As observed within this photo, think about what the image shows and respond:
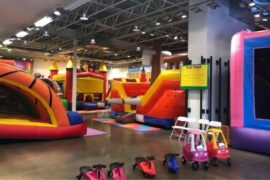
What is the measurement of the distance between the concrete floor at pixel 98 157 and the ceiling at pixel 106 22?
3.47 m

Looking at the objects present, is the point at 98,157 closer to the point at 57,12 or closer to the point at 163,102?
the point at 163,102

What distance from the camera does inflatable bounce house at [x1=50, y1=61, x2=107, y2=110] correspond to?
42.2ft

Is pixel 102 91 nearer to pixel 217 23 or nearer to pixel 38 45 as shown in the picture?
pixel 38 45

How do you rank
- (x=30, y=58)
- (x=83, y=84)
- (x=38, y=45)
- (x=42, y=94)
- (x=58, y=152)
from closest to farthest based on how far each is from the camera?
(x=58, y=152) → (x=42, y=94) → (x=83, y=84) → (x=38, y=45) → (x=30, y=58)

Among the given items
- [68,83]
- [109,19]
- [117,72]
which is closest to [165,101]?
[109,19]

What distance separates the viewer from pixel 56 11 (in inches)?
257

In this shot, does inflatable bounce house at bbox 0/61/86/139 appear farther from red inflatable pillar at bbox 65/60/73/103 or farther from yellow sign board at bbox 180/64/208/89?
red inflatable pillar at bbox 65/60/73/103

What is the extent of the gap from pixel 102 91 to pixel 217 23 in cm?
936

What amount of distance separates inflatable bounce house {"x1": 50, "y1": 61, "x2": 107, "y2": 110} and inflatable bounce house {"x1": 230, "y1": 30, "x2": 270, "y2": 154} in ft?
30.1

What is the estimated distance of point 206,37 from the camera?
573cm

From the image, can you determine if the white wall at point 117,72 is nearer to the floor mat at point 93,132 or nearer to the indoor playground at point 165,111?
the indoor playground at point 165,111

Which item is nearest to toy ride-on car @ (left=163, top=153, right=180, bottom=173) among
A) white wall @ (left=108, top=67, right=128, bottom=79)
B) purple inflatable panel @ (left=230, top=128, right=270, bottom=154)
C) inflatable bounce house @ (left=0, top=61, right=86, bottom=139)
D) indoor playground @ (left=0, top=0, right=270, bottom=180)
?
indoor playground @ (left=0, top=0, right=270, bottom=180)

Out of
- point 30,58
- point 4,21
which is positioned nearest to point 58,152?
point 4,21

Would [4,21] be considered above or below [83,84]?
above
